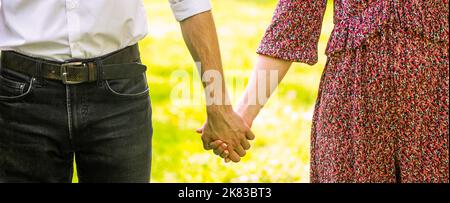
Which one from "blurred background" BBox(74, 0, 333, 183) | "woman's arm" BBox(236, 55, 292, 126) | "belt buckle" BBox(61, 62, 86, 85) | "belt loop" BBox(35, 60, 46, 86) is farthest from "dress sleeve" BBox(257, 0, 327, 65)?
"blurred background" BBox(74, 0, 333, 183)

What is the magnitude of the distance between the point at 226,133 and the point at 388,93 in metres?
0.65

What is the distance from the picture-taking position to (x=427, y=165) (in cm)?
222

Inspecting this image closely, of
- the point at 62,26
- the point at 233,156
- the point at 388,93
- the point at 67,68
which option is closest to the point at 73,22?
the point at 62,26

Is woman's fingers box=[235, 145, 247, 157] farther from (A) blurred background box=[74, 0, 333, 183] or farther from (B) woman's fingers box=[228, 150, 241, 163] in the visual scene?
(A) blurred background box=[74, 0, 333, 183]

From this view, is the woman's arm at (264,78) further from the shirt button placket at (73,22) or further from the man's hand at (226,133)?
the shirt button placket at (73,22)

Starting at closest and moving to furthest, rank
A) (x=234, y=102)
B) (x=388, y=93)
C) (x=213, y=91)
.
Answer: (x=388, y=93)
(x=213, y=91)
(x=234, y=102)

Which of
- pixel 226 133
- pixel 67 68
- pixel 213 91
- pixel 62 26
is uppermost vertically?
pixel 62 26

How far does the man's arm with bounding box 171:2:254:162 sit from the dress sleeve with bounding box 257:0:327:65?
0.16 metres

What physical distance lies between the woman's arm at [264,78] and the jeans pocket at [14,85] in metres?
0.67

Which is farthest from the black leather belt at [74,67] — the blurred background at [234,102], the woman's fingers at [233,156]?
the blurred background at [234,102]

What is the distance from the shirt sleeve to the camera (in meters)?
2.44

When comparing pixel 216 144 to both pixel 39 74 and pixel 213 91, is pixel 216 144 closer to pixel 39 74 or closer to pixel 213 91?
pixel 213 91

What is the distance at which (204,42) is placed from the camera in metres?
2.47

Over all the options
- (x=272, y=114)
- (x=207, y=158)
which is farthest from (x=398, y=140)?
(x=272, y=114)
